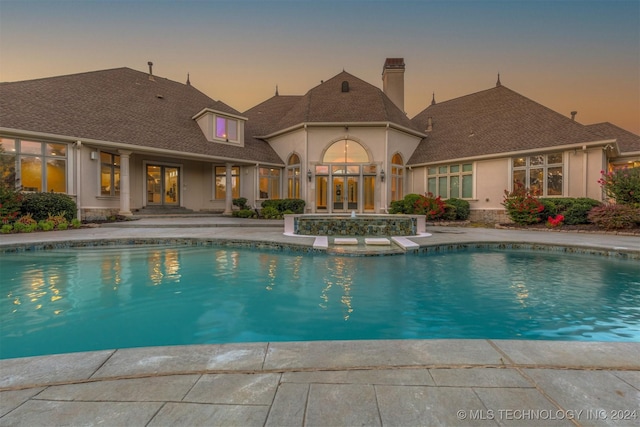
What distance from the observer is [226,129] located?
17500 mm

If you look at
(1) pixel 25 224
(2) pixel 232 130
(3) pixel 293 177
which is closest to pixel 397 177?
(3) pixel 293 177

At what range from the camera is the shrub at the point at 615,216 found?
10773 mm

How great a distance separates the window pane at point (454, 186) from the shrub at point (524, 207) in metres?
3.46

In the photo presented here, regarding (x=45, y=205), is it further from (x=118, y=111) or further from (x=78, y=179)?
(x=118, y=111)

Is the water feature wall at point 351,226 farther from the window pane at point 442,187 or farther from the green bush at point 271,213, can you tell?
the window pane at point 442,187

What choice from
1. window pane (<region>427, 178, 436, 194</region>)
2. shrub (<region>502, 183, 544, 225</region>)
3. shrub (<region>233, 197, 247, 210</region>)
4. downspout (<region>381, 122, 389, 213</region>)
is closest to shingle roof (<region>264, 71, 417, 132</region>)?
downspout (<region>381, 122, 389, 213</region>)

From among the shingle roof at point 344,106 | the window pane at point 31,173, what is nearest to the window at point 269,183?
the shingle roof at point 344,106

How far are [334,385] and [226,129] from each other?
17.7 m

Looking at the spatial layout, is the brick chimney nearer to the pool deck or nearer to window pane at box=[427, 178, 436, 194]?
window pane at box=[427, 178, 436, 194]

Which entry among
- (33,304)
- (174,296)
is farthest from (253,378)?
(33,304)

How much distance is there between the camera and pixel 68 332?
11.5 feet

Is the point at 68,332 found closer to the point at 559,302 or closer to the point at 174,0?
the point at 559,302

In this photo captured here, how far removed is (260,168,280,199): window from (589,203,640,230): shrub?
1525 centimetres

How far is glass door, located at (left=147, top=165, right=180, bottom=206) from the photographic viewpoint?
16547mm
